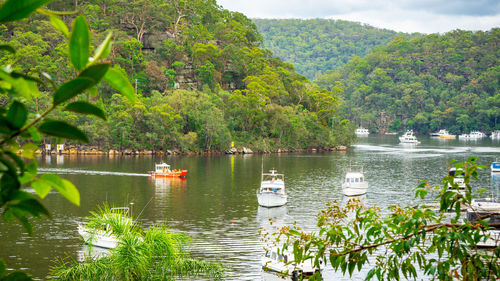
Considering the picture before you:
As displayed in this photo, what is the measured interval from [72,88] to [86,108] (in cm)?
8

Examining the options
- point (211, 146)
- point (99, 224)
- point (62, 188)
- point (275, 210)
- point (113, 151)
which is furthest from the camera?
point (211, 146)

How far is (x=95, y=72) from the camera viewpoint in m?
1.23

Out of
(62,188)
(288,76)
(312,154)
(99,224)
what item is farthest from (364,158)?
(62,188)

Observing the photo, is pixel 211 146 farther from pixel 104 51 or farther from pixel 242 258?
pixel 104 51

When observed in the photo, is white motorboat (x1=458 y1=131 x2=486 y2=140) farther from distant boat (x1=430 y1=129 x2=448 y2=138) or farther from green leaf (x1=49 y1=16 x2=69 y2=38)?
green leaf (x1=49 y1=16 x2=69 y2=38)

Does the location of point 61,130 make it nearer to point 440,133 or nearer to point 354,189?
point 354,189

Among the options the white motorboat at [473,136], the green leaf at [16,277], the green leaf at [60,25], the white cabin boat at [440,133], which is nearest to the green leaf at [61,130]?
the green leaf at [60,25]

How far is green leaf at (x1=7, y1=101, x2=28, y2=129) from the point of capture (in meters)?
1.26

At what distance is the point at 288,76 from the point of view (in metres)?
93.9

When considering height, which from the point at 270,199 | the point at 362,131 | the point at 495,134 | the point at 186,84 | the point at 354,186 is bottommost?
the point at 270,199

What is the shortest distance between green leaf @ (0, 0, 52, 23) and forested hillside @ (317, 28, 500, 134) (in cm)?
14145

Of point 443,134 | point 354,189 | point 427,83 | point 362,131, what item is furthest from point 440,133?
point 354,189

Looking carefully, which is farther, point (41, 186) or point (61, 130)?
point (41, 186)

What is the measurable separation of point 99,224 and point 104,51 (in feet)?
Answer: 43.7
